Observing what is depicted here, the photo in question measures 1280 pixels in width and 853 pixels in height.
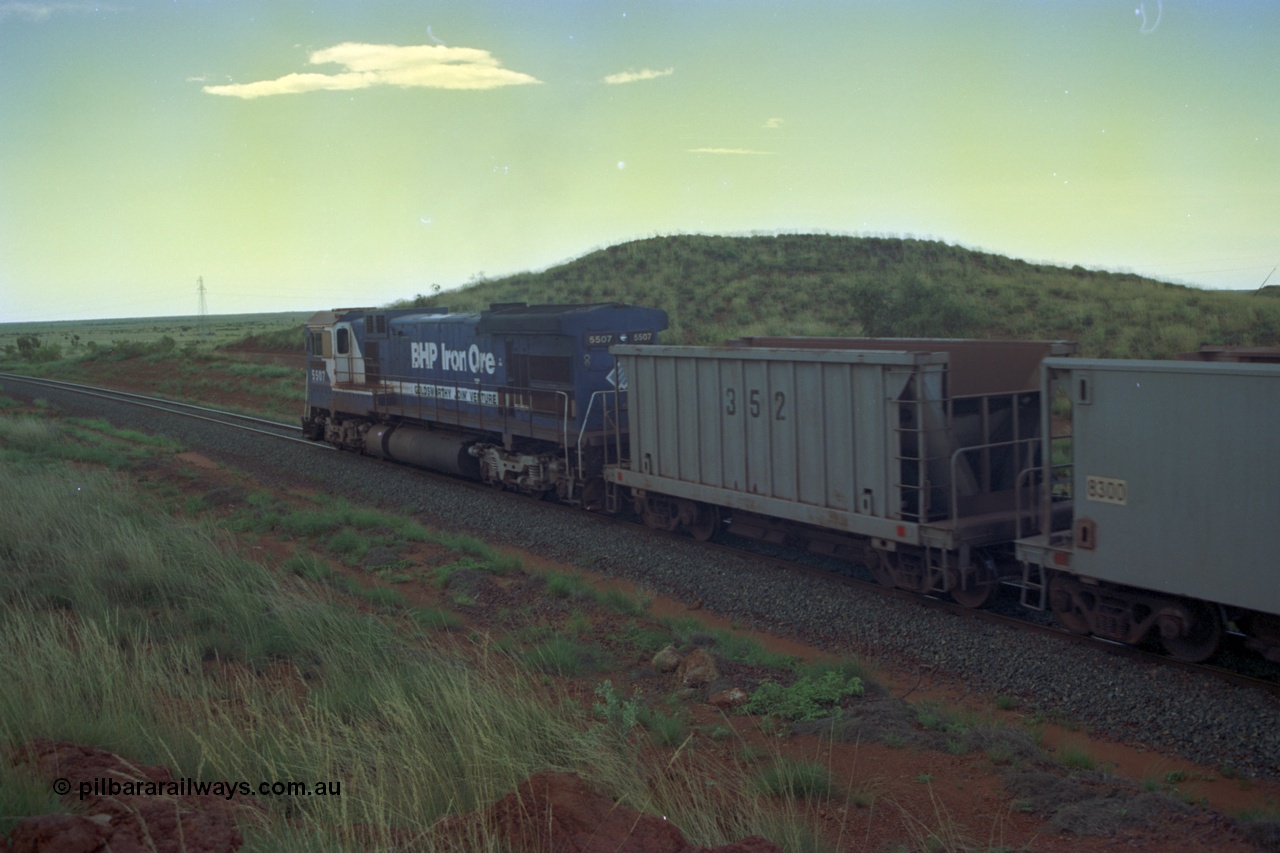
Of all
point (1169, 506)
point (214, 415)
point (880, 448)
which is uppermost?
point (880, 448)

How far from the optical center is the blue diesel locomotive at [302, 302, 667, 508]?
684 inches

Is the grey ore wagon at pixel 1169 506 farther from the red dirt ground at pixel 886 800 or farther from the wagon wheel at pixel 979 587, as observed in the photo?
the red dirt ground at pixel 886 800

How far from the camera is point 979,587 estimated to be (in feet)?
37.0

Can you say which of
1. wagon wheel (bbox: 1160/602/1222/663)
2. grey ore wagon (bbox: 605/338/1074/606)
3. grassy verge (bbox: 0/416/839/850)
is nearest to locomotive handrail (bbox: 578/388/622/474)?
grey ore wagon (bbox: 605/338/1074/606)

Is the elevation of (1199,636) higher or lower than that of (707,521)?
lower

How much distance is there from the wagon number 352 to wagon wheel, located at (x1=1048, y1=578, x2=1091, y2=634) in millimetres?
4031

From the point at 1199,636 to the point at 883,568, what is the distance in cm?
375

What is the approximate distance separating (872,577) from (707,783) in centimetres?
745

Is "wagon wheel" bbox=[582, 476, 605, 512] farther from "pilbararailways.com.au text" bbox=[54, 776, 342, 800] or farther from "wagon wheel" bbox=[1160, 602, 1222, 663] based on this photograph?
"pilbararailways.com.au text" bbox=[54, 776, 342, 800]

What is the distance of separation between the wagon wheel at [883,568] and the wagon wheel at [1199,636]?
3368mm

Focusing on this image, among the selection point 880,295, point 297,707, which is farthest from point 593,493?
point 880,295

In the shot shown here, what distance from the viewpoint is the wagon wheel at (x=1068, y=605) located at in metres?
10.0

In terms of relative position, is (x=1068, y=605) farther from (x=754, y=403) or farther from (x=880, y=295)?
(x=880, y=295)

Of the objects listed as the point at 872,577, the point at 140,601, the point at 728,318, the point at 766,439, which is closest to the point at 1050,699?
the point at 872,577
